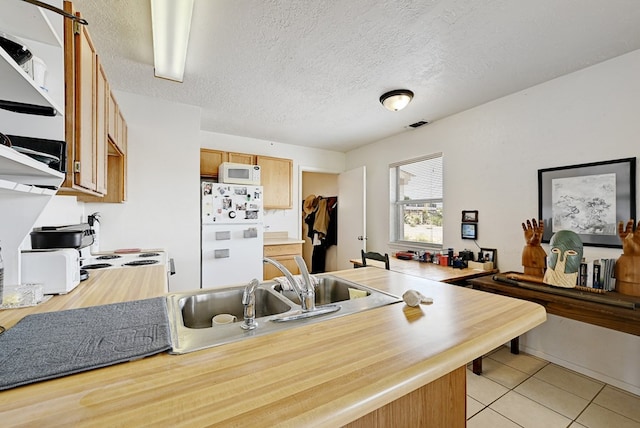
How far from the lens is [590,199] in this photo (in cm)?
217

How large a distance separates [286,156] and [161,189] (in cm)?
206

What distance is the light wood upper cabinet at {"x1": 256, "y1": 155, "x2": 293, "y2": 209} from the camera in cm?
402

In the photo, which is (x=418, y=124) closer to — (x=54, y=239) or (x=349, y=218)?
(x=349, y=218)

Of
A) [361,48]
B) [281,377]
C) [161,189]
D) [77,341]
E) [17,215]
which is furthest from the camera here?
[161,189]

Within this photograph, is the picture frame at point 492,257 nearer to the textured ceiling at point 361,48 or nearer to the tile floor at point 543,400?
the tile floor at point 543,400

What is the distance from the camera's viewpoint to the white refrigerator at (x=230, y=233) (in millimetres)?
3150

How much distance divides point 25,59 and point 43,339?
0.90 m

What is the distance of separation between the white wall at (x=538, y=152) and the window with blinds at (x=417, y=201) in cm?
19

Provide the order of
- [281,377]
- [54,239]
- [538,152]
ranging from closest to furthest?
[281,377] < [54,239] < [538,152]

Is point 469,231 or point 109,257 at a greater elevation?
point 469,231

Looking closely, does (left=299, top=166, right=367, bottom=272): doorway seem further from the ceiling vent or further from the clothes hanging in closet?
the ceiling vent

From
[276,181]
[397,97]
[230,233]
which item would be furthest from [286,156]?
[397,97]

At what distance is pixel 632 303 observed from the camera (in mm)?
1652

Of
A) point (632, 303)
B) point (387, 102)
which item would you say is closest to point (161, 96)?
point (387, 102)
